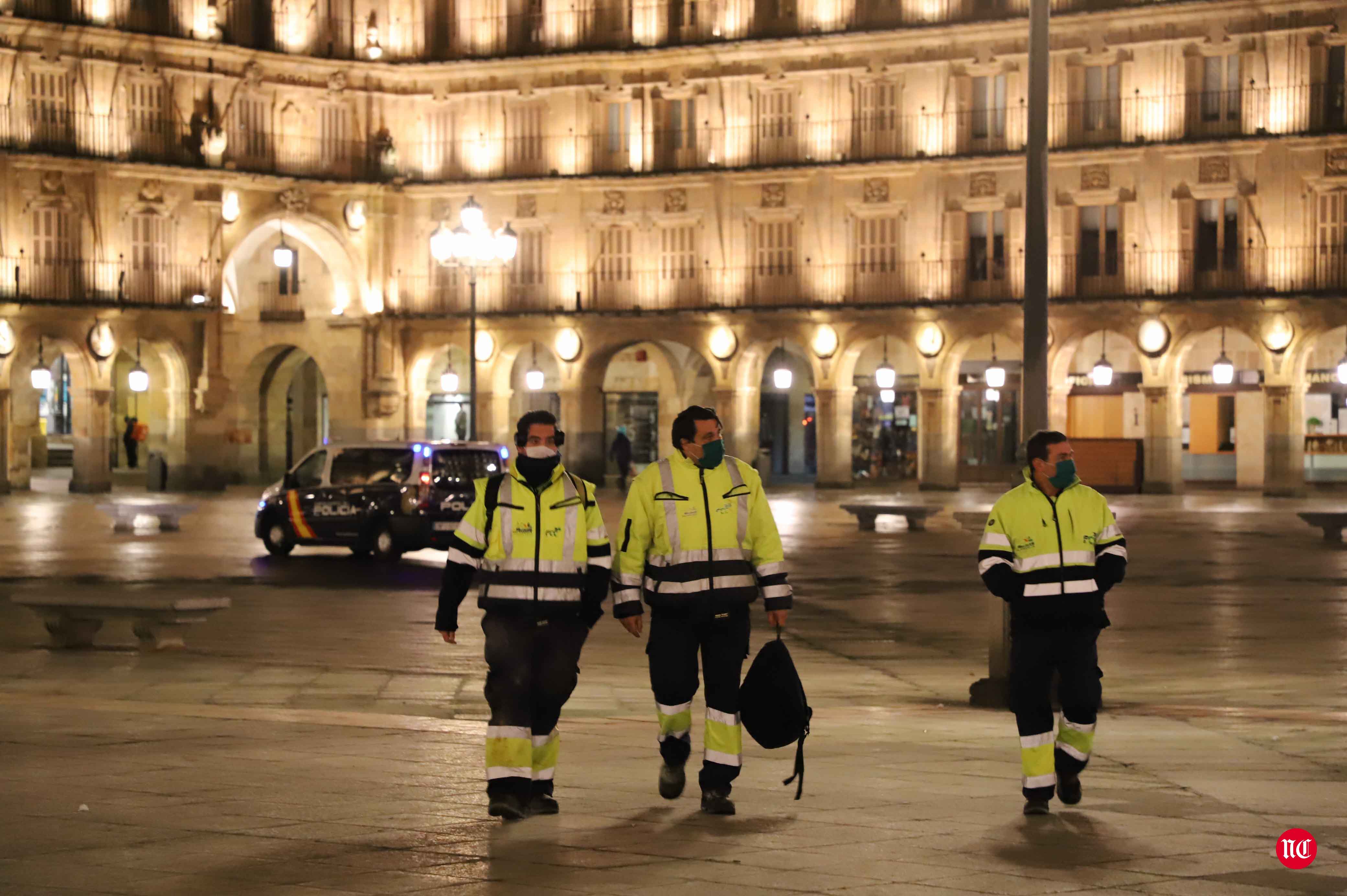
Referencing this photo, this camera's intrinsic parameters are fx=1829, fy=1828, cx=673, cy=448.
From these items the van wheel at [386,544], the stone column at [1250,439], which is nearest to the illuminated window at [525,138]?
the stone column at [1250,439]

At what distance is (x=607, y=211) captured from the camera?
51375 millimetres

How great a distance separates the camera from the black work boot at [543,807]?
8.01 meters

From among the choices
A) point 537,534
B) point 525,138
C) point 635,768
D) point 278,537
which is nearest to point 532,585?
point 537,534

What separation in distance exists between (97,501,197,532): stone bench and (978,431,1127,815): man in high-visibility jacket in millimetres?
24106

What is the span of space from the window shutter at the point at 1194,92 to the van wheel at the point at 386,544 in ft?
94.0

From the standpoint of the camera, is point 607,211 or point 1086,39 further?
point 607,211

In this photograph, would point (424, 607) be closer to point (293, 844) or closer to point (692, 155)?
point (293, 844)

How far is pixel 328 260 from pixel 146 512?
906 inches

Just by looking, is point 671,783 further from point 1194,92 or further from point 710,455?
point 1194,92

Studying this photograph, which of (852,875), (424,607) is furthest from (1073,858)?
(424,607)

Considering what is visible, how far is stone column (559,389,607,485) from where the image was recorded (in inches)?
2063

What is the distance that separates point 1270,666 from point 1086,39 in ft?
118

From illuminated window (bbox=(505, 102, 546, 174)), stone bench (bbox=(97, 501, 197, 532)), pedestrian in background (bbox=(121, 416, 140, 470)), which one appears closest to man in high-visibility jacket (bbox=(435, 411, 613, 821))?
stone bench (bbox=(97, 501, 197, 532))

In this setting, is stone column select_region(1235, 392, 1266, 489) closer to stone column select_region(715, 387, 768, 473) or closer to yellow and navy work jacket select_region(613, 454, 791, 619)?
stone column select_region(715, 387, 768, 473)
